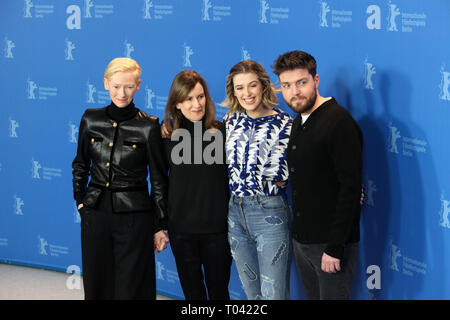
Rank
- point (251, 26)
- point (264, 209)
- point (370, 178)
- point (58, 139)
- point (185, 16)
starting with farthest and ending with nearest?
point (58, 139)
point (185, 16)
point (251, 26)
point (370, 178)
point (264, 209)

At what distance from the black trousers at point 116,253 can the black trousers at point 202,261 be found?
0.19 m

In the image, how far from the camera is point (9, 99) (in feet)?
15.4

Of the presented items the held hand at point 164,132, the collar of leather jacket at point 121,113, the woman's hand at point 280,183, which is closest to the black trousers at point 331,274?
the woman's hand at point 280,183

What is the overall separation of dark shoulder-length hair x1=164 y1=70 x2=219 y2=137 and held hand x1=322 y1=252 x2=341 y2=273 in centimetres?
86

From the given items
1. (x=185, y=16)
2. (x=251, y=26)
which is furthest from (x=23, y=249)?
(x=251, y=26)

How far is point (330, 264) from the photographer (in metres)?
2.39

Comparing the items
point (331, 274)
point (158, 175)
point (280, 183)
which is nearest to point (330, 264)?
point (331, 274)

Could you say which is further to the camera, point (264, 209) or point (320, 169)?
point (264, 209)

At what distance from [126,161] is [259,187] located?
2.26 feet

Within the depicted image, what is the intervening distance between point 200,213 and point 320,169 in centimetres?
65

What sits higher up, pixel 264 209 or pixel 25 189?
pixel 264 209

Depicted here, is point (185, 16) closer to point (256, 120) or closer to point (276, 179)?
point (256, 120)

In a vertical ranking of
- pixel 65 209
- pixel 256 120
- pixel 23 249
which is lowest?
pixel 23 249

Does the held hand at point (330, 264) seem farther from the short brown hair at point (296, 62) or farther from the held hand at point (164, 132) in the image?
the held hand at point (164, 132)
